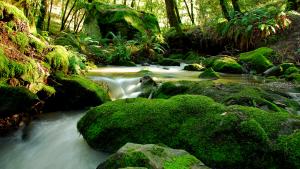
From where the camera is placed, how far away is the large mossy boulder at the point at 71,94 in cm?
720

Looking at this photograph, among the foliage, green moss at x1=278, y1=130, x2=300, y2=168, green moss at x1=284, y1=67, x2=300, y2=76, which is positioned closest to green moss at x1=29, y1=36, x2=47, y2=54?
green moss at x1=278, y1=130, x2=300, y2=168

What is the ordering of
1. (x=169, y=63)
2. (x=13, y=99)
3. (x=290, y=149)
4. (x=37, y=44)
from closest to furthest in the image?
(x=290, y=149), (x=13, y=99), (x=37, y=44), (x=169, y=63)

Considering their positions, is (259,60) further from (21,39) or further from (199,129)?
(199,129)

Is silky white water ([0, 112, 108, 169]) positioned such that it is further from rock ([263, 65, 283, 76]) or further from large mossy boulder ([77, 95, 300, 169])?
rock ([263, 65, 283, 76])

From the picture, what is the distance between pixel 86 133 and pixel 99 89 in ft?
8.09

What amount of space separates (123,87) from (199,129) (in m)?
4.57

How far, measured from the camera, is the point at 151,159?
3.39 meters

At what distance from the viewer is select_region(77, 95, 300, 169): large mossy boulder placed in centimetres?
407

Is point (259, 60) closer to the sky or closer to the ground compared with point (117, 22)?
closer to the ground

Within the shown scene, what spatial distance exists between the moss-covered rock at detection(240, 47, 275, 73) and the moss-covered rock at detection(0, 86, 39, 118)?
913 centimetres

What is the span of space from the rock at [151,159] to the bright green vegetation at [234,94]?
7.45 feet

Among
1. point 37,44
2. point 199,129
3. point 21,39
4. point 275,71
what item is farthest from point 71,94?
point 275,71

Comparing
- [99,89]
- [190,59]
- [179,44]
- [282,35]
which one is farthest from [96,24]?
[99,89]

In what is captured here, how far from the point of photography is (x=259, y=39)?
1664cm
